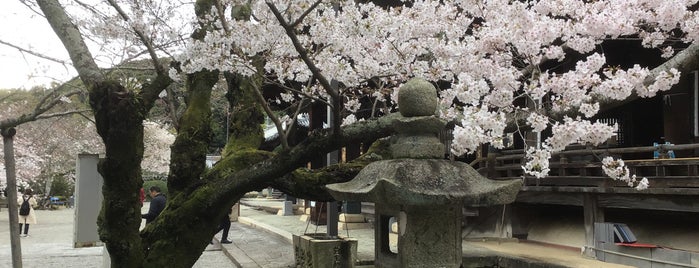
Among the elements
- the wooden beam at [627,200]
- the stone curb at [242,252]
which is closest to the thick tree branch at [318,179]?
the stone curb at [242,252]

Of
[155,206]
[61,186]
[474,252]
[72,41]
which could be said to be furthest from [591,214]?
[61,186]

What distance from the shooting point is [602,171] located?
1000 cm

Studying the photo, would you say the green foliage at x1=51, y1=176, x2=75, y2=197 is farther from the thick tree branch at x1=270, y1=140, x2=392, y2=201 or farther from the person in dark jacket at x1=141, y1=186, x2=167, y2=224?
the thick tree branch at x1=270, y1=140, x2=392, y2=201

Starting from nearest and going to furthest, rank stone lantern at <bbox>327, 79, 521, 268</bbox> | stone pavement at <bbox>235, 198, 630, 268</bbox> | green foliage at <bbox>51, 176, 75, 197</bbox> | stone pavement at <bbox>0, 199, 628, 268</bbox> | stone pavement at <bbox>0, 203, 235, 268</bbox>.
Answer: stone lantern at <bbox>327, 79, 521, 268</bbox> < stone pavement at <bbox>235, 198, 630, 268</bbox> < stone pavement at <bbox>0, 199, 628, 268</bbox> < stone pavement at <bbox>0, 203, 235, 268</bbox> < green foliage at <bbox>51, 176, 75, 197</bbox>

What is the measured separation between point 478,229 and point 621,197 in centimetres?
377

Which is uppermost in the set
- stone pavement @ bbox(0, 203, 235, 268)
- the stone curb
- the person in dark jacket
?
the person in dark jacket

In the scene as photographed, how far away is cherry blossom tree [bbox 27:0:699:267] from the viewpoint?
4.77 m

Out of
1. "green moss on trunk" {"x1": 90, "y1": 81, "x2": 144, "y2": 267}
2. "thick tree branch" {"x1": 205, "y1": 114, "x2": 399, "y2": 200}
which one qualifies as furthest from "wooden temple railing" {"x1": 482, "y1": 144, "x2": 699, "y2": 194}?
"green moss on trunk" {"x1": 90, "y1": 81, "x2": 144, "y2": 267}

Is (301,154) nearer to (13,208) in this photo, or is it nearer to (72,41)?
(72,41)

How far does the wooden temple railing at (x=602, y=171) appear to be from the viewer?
8492 millimetres

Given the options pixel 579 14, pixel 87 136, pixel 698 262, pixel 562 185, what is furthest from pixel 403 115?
pixel 87 136

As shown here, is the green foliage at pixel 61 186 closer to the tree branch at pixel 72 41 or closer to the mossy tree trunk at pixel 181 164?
the mossy tree trunk at pixel 181 164

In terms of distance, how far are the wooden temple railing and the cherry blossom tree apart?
8.16 ft

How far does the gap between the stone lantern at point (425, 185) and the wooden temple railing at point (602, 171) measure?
14.2ft
